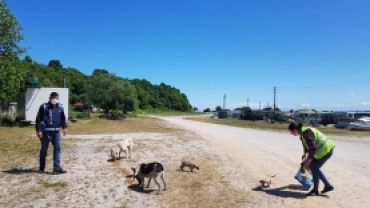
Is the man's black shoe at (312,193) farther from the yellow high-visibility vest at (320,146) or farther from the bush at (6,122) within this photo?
the bush at (6,122)

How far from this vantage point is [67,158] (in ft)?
35.1

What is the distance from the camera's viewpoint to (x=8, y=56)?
83.1 ft

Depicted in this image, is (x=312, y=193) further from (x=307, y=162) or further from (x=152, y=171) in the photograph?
(x=152, y=171)

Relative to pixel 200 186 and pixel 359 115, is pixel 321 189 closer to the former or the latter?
pixel 200 186

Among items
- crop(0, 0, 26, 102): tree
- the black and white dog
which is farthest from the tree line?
the black and white dog

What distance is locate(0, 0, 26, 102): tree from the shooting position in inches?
942

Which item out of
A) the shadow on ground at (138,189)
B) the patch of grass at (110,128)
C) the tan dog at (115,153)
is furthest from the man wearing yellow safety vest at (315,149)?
the patch of grass at (110,128)

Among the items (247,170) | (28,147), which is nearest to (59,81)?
(28,147)

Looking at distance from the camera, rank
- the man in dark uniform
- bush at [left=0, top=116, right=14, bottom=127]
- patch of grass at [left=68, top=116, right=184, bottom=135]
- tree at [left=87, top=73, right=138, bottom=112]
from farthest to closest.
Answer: tree at [left=87, top=73, right=138, bottom=112] → bush at [left=0, top=116, right=14, bottom=127] → patch of grass at [left=68, top=116, right=184, bottom=135] → the man in dark uniform

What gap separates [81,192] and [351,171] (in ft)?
25.9

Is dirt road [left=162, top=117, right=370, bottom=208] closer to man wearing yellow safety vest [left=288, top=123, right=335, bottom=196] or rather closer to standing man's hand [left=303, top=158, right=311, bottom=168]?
man wearing yellow safety vest [left=288, top=123, right=335, bottom=196]

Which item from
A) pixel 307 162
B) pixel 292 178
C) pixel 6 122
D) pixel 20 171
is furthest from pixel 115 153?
pixel 6 122

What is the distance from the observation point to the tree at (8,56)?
942 inches

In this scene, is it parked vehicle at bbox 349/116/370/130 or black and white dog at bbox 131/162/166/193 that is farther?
parked vehicle at bbox 349/116/370/130
